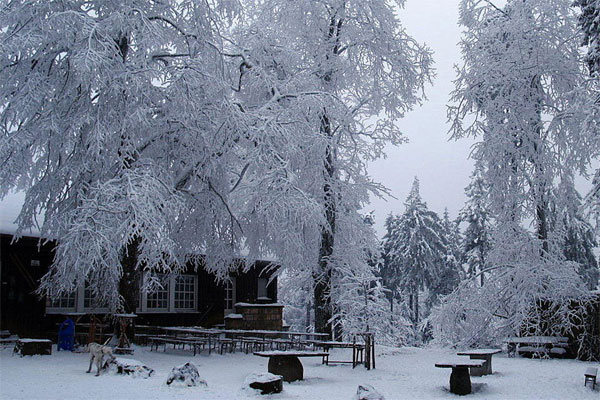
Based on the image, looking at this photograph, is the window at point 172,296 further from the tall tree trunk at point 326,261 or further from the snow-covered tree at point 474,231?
the snow-covered tree at point 474,231

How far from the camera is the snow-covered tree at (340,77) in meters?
19.8

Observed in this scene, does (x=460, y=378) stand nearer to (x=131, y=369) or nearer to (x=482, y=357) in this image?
(x=482, y=357)

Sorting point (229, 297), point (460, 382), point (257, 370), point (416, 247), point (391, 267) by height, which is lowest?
point (257, 370)

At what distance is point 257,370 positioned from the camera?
43.1 feet

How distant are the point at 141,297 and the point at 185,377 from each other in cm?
1209

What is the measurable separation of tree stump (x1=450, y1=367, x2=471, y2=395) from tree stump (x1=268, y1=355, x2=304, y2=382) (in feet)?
10.1

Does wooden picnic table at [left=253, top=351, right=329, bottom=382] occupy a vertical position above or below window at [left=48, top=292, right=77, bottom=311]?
below

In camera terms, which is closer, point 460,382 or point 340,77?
point 460,382

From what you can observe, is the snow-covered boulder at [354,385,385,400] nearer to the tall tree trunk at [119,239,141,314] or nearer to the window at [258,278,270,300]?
the tall tree trunk at [119,239,141,314]

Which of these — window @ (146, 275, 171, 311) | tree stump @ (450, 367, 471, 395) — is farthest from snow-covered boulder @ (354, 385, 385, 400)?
window @ (146, 275, 171, 311)

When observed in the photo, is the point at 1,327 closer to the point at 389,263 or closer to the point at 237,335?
the point at 237,335

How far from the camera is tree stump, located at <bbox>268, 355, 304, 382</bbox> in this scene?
11.5 meters

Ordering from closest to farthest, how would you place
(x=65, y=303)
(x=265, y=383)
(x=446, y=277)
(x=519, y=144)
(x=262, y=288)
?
1. (x=265, y=383)
2. (x=65, y=303)
3. (x=519, y=144)
4. (x=262, y=288)
5. (x=446, y=277)

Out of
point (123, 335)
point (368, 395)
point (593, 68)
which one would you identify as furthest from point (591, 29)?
point (123, 335)
